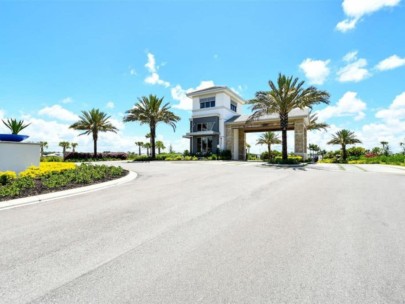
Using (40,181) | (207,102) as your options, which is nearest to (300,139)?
(207,102)

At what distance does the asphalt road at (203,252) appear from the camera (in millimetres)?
2605

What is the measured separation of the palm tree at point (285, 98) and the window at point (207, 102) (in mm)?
11246

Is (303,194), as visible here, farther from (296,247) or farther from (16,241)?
(16,241)

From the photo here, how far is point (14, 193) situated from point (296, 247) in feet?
27.3

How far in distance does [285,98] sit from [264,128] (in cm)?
847

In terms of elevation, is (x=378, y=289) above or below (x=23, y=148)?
below

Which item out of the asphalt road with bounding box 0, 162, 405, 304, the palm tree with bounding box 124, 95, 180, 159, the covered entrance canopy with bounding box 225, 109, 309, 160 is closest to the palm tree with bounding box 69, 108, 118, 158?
the palm tree with bounding box 124, 95, 180, 159

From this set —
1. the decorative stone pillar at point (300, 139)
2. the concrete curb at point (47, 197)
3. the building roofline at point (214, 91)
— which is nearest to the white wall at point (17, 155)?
the concrete curb at point (47, 197)

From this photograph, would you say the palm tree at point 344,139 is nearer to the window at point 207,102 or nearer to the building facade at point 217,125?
the building facade at point 217,125

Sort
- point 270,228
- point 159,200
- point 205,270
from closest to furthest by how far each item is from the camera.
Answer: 1. point 205,270
2. point 270,228
3. point 159,200

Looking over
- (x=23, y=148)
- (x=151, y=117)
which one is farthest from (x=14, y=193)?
(x=151, y=117)

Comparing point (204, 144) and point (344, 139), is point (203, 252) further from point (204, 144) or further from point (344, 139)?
point (344, 139)

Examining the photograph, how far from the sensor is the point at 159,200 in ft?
22.8

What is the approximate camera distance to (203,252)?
3.57 meters
